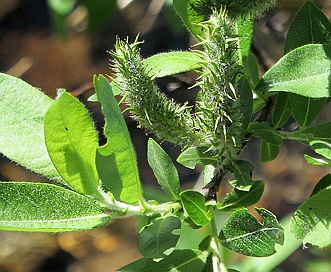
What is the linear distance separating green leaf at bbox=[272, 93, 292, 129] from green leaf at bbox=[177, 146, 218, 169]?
0.23 m

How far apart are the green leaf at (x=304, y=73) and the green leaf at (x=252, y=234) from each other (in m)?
0.29

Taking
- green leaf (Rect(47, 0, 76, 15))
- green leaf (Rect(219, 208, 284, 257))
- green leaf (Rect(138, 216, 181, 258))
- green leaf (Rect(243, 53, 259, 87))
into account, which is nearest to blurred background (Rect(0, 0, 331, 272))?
green leaf (Rect(47, 0, 76, 15))

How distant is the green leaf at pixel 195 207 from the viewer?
1.33 metres

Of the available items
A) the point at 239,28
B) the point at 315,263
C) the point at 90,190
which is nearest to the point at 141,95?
the point at 90,190

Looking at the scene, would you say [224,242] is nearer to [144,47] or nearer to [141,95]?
[141,95]

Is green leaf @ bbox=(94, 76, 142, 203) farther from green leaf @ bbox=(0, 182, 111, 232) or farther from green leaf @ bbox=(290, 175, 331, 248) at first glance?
green leaf @ bbox=(290, 175, 331, 248)

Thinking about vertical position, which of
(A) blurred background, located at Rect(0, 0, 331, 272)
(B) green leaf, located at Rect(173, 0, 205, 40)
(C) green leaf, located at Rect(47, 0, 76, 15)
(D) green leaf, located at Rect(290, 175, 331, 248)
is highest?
(B) green leaf, located at Rect(173, 0, 205, 40)

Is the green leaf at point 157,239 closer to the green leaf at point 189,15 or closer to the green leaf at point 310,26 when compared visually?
the green leaf at point 189,15

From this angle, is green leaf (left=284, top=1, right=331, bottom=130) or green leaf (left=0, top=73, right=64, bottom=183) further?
green leaf (left=284, top=1, right=331, bottom=130)

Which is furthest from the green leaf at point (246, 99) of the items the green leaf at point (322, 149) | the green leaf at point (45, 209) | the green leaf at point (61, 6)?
the green leaf at point (61, 6)

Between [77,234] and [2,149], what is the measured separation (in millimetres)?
A: 3296

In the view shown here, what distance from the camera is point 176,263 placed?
1.31 meters

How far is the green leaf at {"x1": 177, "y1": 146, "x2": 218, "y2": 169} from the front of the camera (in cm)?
138

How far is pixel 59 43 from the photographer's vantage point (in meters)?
5.03
